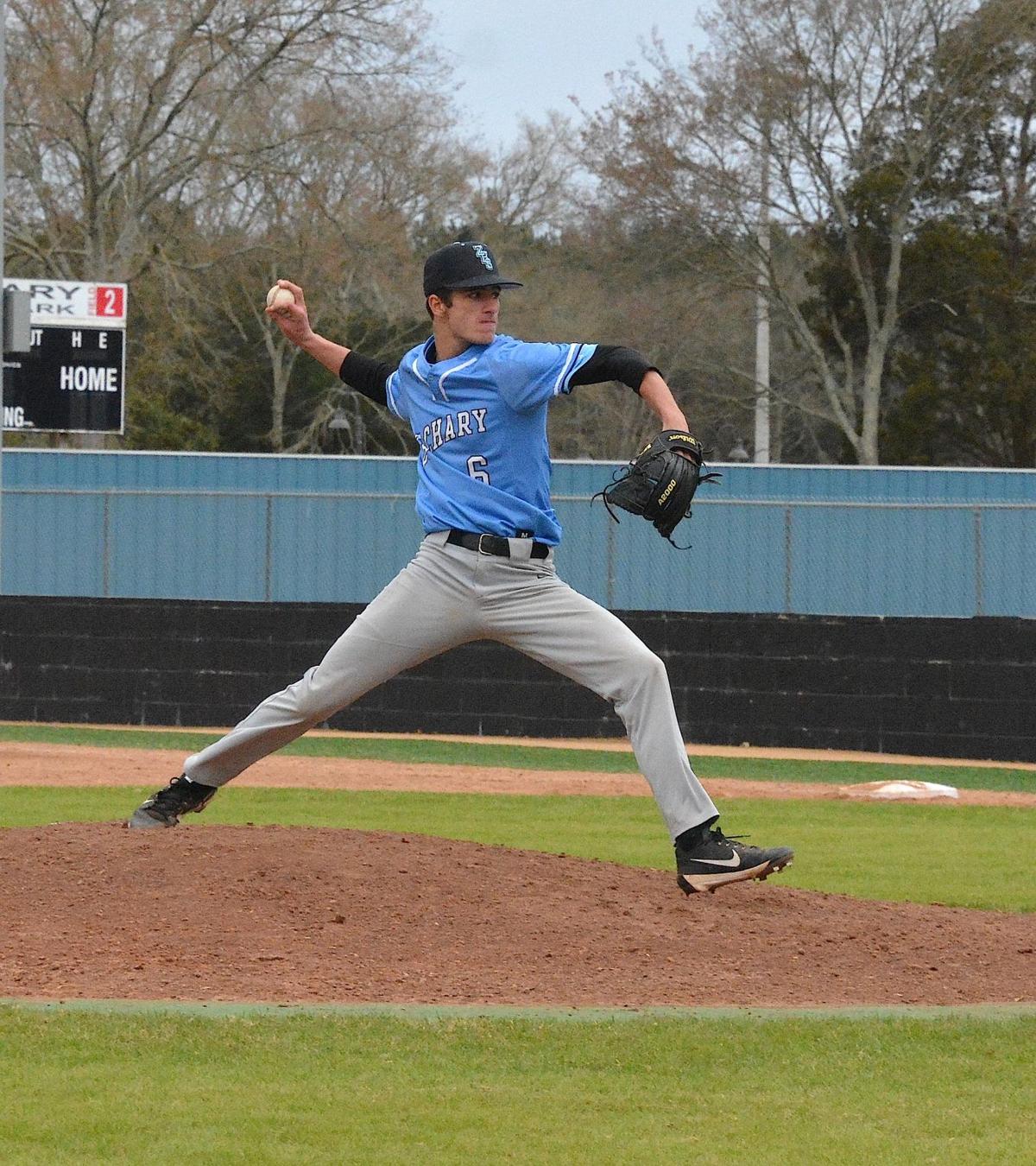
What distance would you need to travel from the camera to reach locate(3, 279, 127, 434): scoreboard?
19.5m

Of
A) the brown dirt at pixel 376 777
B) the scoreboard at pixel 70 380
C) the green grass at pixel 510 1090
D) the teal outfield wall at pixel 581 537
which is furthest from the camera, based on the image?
the teal outfield wall at pixel 581 537

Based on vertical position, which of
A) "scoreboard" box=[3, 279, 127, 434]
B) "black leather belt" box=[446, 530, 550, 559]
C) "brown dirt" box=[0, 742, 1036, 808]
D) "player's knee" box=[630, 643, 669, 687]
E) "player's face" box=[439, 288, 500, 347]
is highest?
"scoreboard" box=[3, 279, 127, 434]

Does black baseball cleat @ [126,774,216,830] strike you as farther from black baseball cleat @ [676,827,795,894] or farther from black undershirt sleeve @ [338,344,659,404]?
black undershirt sleeve @ [338,344,659,404]

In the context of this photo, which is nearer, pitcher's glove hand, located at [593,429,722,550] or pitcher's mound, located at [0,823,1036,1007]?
pitcher's mound, located at [0,823,1036,1007]

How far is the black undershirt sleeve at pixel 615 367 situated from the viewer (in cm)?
532

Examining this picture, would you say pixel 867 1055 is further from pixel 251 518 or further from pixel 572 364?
pixel 251 518

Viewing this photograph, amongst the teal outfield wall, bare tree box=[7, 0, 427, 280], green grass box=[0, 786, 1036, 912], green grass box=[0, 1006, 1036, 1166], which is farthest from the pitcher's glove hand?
bare tree box=[7, 0, 427, 280]

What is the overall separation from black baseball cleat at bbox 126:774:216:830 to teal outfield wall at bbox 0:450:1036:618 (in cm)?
1301

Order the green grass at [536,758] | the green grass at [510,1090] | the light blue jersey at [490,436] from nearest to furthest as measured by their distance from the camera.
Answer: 1. the green grass at [510,1090]
2. the light blue jersey at [490,436]
3. the green grass at [536,758]

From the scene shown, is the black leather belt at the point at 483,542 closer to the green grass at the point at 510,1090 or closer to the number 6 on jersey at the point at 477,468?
the number 6 on jersey at the point at 477,468

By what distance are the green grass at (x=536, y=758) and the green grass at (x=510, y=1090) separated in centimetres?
920

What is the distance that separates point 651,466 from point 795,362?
37653 millimetres

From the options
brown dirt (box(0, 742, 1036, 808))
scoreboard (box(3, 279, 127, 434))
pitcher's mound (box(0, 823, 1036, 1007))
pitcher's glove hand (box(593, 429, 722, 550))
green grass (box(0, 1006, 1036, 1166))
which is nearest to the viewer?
green grass (box(0, 1006, 1036, 1166))

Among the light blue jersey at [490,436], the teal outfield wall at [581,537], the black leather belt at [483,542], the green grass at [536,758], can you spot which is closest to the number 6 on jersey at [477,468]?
the light blue jersey at [490,436]
